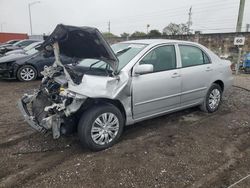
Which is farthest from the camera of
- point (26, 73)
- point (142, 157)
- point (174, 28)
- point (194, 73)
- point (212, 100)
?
point (174, 28)

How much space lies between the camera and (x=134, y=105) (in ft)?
12.1

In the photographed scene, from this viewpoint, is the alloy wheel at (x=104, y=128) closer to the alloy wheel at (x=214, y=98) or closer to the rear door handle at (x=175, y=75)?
the rear door handle at (x=175, y=75)

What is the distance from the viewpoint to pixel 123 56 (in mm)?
3932

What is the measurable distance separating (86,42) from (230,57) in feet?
40.9

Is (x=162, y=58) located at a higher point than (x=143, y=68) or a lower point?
higher

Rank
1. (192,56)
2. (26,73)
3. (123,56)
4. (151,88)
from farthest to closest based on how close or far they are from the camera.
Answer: (26,73)
(192,56)
(123,56)
(151,88)

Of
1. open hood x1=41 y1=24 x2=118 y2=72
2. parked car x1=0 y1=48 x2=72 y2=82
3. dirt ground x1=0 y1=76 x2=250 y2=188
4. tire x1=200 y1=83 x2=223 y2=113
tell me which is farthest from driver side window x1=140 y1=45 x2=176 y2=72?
parked car x1=0 y1=48 x2=72 y2=82

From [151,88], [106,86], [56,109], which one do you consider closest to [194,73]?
[151,88]

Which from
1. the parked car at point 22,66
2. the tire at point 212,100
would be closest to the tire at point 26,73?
the parked car at point 22,66

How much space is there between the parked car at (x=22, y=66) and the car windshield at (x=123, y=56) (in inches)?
176

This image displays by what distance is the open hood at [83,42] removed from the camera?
3182 mm

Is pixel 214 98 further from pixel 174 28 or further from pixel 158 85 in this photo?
pixel 174 28

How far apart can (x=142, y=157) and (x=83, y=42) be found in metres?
1.89

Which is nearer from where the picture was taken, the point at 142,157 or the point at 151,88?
the point at 142,157
